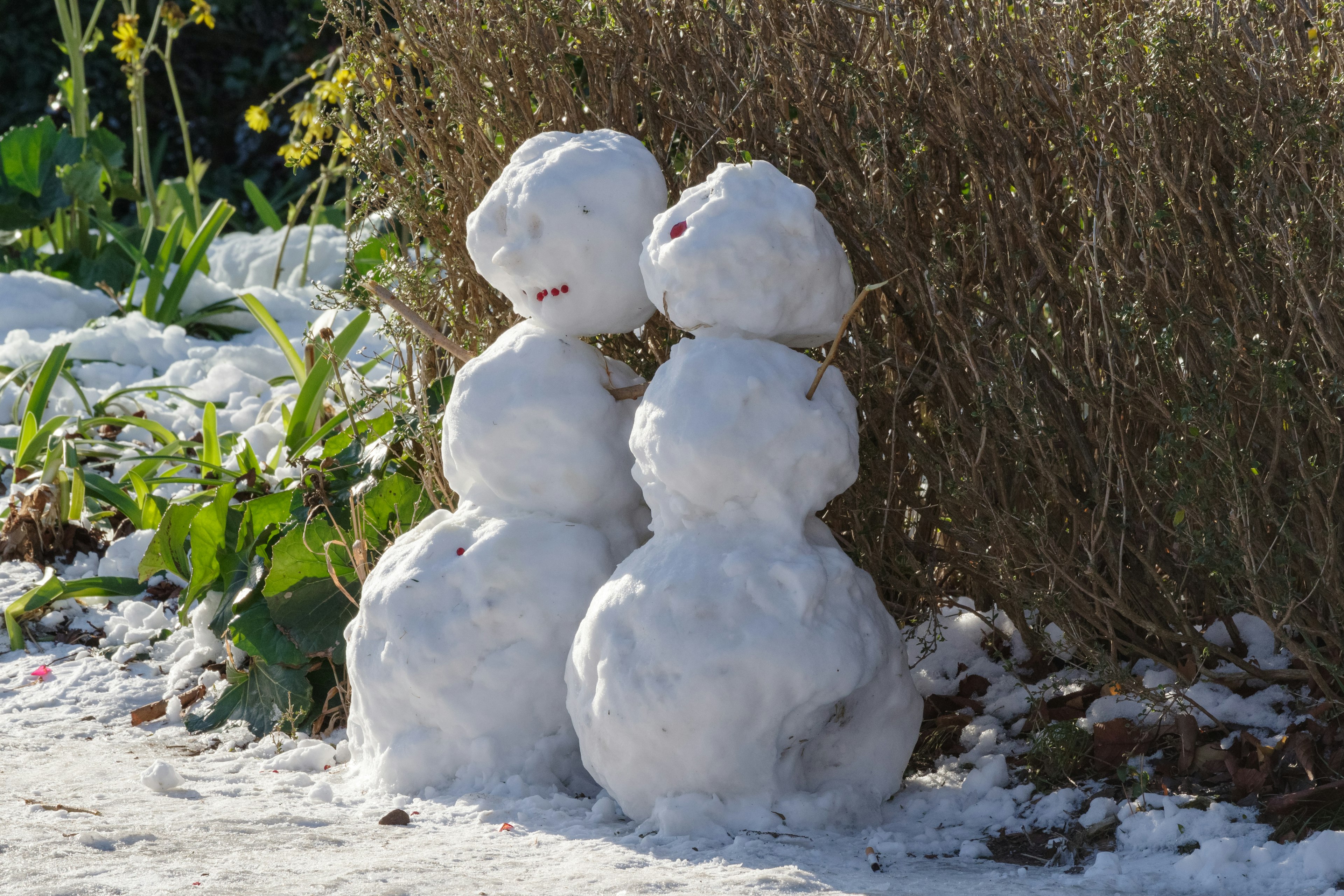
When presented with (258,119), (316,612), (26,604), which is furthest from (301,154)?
(258,119)

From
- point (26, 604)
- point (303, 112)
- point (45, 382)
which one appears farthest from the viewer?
point (303, 112)

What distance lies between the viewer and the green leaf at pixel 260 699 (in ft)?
9.80

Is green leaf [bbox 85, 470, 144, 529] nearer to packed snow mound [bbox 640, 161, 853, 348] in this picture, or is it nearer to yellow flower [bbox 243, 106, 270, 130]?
yellow flower [bbox 243, 106, 270, 130]

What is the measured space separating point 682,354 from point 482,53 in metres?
0.97

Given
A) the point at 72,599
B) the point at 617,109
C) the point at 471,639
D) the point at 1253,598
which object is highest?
the point at 617,109

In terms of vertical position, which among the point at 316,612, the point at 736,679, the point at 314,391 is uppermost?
the point at 314,391

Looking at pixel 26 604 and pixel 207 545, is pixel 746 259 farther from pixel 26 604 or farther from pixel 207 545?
pixel 26 604

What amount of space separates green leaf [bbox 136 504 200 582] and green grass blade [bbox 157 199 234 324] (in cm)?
242

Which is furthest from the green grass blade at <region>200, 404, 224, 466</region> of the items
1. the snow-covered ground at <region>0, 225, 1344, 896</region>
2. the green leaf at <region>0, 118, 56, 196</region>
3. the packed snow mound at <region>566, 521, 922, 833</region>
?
the green leaf at <region>0, 118, 56, 196</region>

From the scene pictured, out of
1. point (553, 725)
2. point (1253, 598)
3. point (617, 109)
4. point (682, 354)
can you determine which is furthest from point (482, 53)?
point (1253, 598)

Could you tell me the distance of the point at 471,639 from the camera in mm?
2461

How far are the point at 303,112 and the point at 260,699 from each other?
272 cm

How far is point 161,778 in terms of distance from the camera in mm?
2486

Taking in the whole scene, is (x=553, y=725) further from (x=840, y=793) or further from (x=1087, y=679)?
(x=1087, y=679)
